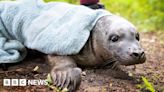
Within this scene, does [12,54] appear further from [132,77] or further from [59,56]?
[132,77]

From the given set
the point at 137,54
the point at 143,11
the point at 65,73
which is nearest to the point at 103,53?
the point at 137,54

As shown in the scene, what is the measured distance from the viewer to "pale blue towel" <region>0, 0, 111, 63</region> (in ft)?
11.1

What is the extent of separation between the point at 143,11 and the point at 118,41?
437 centimetres

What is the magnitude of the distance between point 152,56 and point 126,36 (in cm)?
113

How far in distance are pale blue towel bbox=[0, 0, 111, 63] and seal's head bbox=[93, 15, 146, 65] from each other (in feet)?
0.32

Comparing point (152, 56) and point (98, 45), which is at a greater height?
point (98, 45)

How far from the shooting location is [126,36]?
130 inches

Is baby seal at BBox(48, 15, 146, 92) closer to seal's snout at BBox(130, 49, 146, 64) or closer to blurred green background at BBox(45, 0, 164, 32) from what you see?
seal's snout at BBox(130, 49, 146, 64)

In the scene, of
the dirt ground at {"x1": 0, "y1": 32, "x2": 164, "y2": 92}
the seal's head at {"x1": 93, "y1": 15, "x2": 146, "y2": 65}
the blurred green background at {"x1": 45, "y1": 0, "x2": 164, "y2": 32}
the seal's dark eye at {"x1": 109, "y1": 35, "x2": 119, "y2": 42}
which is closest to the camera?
the dirt ground at {"x1": 0, "y1": 32, "x2": 164, "y2": 92}

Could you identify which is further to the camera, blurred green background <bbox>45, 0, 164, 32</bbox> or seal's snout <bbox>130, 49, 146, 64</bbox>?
blurred green background <bbox>45, 0, 164, 32</bbox>

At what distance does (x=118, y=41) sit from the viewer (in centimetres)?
331

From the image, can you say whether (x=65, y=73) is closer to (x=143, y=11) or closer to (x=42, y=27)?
(x=42, y=27)

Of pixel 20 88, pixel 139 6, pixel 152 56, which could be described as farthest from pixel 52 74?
pixel 139 6

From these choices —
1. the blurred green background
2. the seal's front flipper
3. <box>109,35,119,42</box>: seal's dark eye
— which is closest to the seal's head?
<box>109,35,119,42</box>: seal's dark eye
